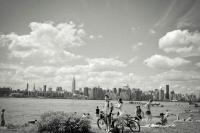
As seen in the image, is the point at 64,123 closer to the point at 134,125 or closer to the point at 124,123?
the point at 124,123

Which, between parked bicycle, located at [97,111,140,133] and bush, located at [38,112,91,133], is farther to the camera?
parked bicycle, located at [97,111,140,133]

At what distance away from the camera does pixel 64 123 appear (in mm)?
13953

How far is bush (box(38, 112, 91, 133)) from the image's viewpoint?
1389 centimetres

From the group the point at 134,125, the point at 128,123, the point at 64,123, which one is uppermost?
the point at 64,123

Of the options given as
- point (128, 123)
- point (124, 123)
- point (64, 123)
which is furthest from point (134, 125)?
point (64, 123)

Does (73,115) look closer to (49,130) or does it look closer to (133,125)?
(49,130)

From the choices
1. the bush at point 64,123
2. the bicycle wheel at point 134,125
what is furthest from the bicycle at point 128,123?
the bush at point 64,123

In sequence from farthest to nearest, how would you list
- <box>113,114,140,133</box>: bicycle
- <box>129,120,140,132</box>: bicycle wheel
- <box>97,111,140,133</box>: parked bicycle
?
<box>129,120,140,132</box>: bicycle wheel → <box>113,114,140,133</box>: bicycle → <box>97,111,140,133</box>: parked bicycle

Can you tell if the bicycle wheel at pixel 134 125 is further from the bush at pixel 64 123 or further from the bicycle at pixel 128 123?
the bush at pixel 64 123

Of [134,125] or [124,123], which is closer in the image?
[124,123]

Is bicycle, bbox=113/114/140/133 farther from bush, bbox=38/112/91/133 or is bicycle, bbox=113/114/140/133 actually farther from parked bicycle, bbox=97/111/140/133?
bush, bbox=38/112/91/133

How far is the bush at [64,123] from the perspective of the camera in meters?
13.9

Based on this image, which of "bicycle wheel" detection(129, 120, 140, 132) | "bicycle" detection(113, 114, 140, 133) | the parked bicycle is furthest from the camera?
"bicycle wheel" detection(129, 120, 140, 132)

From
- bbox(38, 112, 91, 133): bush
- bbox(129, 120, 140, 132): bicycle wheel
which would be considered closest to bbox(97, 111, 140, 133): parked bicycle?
bbox(129, 120, 140, 132): bicycle wheel
